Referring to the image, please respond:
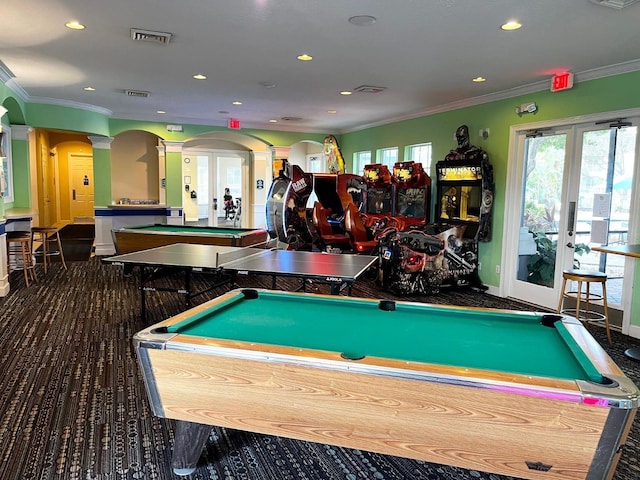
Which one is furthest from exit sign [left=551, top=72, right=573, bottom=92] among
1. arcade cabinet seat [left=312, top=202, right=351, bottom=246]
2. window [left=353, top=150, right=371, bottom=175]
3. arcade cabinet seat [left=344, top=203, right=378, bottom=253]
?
window [left=353, top=150, right=371, bottom=175]

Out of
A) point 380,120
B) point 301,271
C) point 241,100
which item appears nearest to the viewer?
point 301,271

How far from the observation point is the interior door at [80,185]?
13242mm

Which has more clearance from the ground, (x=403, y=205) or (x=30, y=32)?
(x=30, y=32)

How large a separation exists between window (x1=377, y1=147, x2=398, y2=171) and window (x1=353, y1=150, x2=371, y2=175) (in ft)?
1.86

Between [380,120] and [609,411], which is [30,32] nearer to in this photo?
[609,411]

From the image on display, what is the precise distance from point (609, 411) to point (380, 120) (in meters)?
8.14

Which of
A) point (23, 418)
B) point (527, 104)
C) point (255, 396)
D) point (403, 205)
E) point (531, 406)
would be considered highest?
point (527, 104)

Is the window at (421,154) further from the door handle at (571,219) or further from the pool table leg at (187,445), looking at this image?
the pool table leg at (187,445)

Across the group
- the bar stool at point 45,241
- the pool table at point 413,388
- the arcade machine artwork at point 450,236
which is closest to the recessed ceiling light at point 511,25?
the pool table at point 413,388

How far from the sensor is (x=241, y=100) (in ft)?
24.2

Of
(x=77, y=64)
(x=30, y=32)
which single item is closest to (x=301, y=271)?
(x=30, y=32)

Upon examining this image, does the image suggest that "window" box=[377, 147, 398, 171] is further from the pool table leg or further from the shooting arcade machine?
the pool table leg

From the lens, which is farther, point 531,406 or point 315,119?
point 315,119

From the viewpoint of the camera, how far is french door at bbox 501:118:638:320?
4836mm
